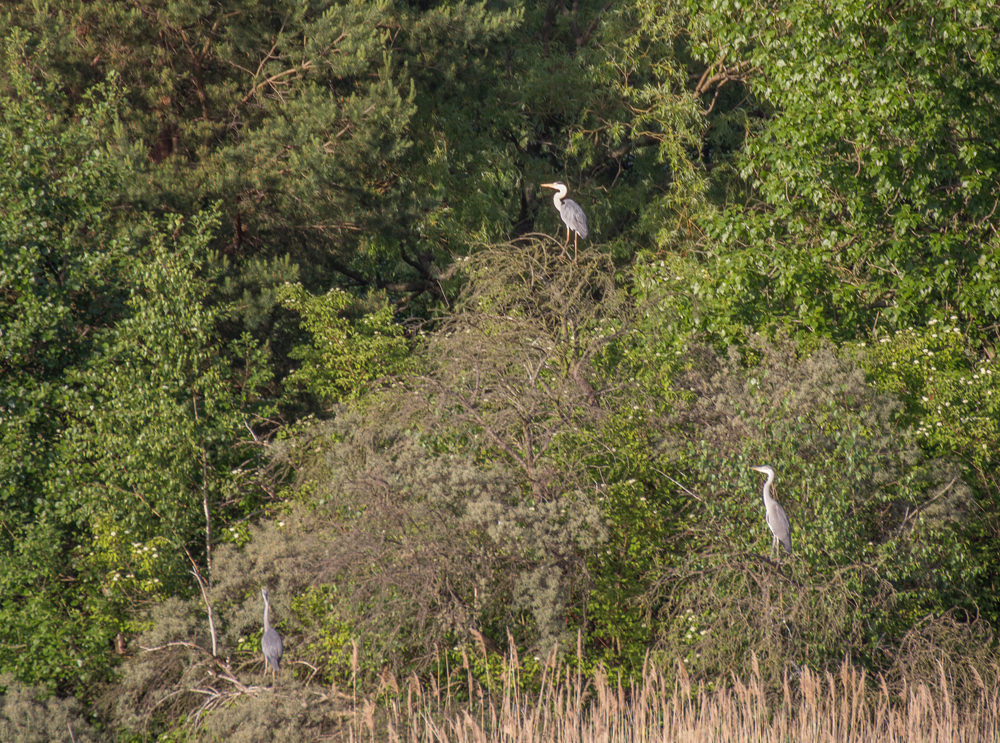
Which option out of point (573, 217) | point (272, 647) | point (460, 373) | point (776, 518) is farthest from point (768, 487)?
point (573, 217)

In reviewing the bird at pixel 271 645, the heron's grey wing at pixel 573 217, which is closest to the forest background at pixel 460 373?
the bird at pixel 271 645

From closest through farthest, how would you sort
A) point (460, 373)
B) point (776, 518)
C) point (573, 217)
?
1. point (776, 518)
2. point (460, 373)
3. point (573, 217)

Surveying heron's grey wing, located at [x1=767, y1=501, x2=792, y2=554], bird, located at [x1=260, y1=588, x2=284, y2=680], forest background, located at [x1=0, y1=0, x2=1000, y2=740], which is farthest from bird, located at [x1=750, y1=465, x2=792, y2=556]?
bird, located at [x1=260, y1=588, x2=284, y2=680]

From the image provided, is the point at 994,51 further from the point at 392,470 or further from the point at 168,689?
the point at 168,689

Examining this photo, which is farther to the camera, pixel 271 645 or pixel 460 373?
pixel 460 373

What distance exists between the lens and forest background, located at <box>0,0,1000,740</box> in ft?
23.9

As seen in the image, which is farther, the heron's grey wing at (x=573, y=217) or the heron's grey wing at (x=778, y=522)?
the heron's grey wing at (x=573, y=217)

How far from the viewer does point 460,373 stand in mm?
8172

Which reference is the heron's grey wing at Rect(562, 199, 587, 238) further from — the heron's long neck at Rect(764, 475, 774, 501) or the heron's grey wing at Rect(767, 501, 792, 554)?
the heron's grey wing at Rect(767, 501, 792, 554)

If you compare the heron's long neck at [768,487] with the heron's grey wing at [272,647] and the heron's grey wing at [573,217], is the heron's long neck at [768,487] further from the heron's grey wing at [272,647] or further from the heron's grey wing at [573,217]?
the heron's grey wing at [272,647]

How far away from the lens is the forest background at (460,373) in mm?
7289

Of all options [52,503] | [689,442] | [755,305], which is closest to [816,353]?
[689,442]

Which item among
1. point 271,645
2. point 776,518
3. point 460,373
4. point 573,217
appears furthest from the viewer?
point 573,217

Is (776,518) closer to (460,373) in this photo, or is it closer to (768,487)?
(768,487)
